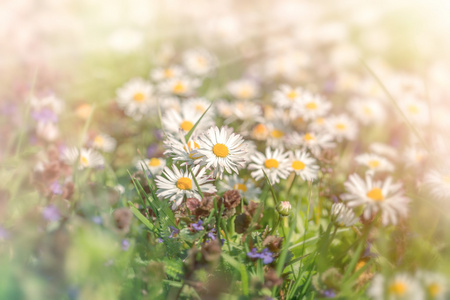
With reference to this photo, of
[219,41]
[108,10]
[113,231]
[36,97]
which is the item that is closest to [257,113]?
[113,231]

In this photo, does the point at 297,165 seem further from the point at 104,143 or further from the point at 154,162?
the point at 104,143

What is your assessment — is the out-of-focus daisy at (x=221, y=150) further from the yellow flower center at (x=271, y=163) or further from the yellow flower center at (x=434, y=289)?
the yellow flower center at (x=434, y=289)

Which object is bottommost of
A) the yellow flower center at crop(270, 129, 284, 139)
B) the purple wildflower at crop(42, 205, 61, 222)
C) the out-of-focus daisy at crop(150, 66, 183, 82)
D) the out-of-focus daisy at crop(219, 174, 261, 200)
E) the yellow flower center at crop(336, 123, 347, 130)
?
the purple wildflower at crop(42, 205, 61, 222)

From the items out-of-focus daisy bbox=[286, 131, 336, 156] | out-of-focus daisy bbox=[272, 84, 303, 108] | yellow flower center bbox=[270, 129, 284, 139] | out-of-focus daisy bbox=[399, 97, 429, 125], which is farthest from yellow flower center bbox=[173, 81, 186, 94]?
out-of-focus daisy bbox=[399, 97, 429, 125]

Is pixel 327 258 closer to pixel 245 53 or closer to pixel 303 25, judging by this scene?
pixel 245 53

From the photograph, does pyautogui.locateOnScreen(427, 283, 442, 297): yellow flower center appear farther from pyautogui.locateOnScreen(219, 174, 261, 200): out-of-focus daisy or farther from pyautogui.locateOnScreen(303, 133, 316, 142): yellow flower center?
pyautogui.locateOnScreen(303, 133, 316, 142): yellow flower center

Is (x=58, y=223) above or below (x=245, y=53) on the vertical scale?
below
